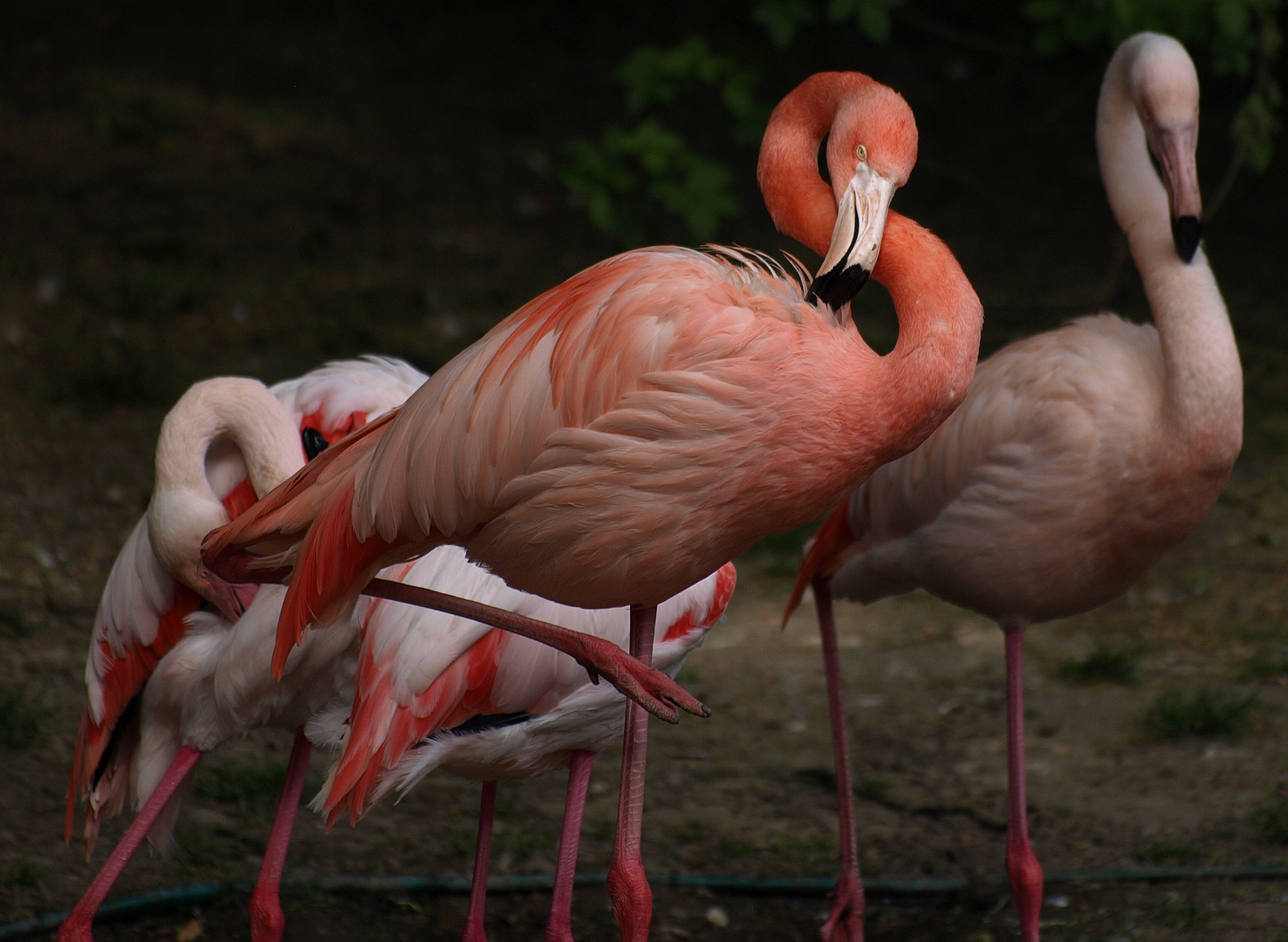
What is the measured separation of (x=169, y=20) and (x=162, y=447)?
21.5 feet

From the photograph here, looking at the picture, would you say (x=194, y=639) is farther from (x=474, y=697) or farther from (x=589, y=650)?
(x=589, y=650)

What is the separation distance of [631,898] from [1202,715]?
2398 millimetres

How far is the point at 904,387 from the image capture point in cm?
225

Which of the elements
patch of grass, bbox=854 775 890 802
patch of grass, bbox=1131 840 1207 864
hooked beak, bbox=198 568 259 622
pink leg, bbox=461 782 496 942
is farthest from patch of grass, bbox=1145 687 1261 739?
hooked beak, bbox=198 568 259 622

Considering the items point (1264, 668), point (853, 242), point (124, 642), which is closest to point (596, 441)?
point (853, 242)

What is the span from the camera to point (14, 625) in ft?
15.0

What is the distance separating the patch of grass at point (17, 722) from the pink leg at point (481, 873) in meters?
1.50

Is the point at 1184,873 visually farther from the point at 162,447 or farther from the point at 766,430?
the point at 162,447

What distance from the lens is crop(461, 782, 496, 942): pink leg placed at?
10.4 feet

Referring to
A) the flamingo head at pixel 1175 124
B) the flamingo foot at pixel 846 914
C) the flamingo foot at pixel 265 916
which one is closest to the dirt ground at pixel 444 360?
the flamingo foot at pixel 846 914

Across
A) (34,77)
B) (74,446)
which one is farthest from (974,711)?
(34,77)

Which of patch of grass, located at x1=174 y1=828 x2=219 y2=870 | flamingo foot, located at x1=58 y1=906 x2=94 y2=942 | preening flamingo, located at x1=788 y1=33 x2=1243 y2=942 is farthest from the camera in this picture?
patch of grass, located at x1=174 y1=828 x2=219 y2=870

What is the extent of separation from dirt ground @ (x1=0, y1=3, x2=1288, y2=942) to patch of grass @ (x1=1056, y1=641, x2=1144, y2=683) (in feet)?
0.04

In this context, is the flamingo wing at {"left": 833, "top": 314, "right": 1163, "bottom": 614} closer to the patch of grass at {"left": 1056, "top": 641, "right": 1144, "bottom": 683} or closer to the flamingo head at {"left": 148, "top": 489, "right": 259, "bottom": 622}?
the patch of grass at {"left": 1056, "top": 641, "right": 1144, "bottom": 683}
